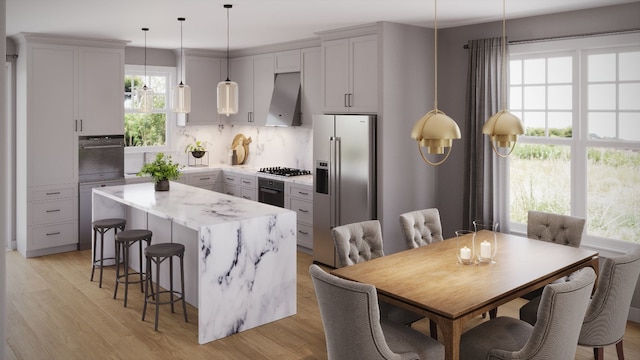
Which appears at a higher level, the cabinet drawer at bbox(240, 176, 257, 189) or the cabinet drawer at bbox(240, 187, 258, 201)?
the cabinet drawer at bbox(240, 176, 257, 189)

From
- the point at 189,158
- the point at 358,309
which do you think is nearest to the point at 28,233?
the point at 189,158

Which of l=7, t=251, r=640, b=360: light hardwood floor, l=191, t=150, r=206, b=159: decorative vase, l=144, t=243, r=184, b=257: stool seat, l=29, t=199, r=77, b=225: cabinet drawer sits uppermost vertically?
l=191, t=150, r=206, b=159: decorative vase

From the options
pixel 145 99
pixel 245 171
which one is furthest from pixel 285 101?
pixel 145 99

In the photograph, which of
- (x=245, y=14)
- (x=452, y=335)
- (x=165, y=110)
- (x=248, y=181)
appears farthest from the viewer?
(x=165, y=110)

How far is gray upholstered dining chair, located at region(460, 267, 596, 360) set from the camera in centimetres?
268

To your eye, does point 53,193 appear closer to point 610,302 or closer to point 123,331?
point 123,331

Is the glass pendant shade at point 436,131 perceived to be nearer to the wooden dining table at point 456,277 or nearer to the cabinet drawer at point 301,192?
the wooden dining table at point 456,277

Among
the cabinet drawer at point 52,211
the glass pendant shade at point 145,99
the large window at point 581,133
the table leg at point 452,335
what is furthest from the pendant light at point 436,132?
the cabinet drawer at point 52,211

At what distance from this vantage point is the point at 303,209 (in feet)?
21.7

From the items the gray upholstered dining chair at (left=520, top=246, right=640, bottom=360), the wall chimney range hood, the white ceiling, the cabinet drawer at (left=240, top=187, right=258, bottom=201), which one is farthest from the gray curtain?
the cabinet drawer at (left=240, top=187, right=258, bottom=201)

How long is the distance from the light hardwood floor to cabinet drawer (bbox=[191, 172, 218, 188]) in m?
2.44

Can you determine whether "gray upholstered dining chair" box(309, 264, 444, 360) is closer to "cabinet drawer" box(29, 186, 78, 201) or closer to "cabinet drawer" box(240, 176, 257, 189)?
"cabinet drawer" box(240, 176, 257, 189)

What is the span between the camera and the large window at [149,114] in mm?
7828

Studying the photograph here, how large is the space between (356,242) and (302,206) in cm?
271
